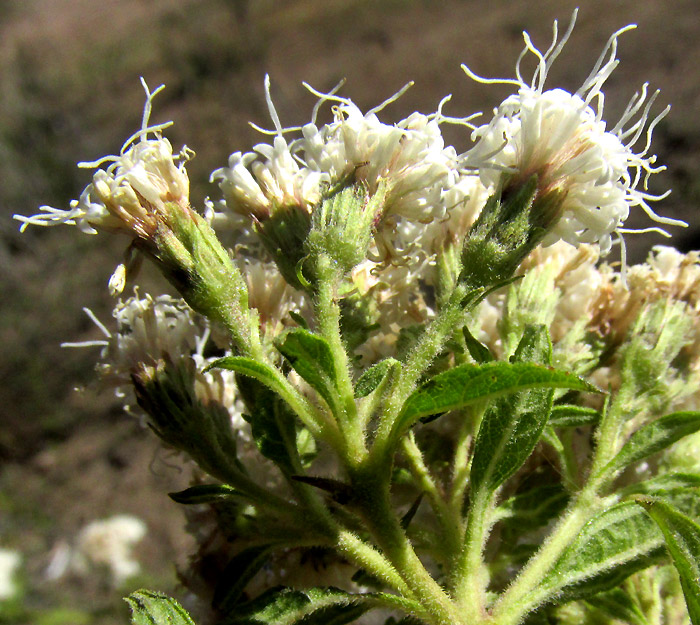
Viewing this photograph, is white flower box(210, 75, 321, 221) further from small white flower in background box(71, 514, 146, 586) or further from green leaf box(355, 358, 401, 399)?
small white flower in background box(71, 514, 146, 586)

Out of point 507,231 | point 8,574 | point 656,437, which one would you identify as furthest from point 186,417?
point 8,574

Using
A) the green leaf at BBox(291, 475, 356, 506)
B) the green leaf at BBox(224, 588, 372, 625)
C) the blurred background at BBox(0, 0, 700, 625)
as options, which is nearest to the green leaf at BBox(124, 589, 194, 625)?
the green leaf at BBox(224, 588, 372, 625)

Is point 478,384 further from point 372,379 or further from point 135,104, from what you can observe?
point 135,104

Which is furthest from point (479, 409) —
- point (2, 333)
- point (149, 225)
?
point (2, 333)

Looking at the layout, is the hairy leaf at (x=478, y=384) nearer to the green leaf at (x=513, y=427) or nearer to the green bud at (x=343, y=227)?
the green leaf at (x=513, y=427)

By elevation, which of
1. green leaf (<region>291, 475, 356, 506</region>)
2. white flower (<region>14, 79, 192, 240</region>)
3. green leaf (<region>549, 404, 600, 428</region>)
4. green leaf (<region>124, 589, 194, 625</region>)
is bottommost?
green leaf (<region>124, 589, 194, 625</region>)
